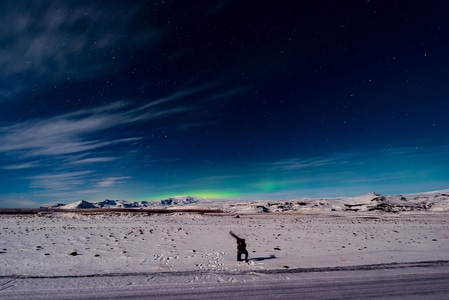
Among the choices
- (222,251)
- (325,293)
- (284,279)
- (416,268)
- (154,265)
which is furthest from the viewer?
(222,251)

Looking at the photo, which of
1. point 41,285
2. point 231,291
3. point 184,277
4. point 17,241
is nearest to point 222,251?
point 184,277

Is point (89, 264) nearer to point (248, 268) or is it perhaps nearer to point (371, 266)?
point (248, 268)

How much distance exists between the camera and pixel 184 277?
9242 millimetres

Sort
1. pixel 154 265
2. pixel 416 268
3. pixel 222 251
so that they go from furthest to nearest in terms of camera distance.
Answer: pixel 222 251, pixel 154 265, pixel 416 268

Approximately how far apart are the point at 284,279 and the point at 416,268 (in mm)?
5409

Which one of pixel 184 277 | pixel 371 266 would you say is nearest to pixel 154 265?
pixel 184 277

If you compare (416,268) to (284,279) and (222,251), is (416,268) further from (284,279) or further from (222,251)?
(222,251)

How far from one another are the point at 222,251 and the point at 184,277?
5270 mm

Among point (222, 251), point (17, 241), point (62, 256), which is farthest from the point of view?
point (17, 241)

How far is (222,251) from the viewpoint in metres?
14.3

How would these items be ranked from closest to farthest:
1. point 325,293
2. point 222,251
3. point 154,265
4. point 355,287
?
point 325,293 < point 355,287 < point 154,265 < point 222,251

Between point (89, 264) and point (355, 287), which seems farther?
point (89, 264)

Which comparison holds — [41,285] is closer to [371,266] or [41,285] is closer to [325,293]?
[325,293]

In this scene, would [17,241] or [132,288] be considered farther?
[17,241]
